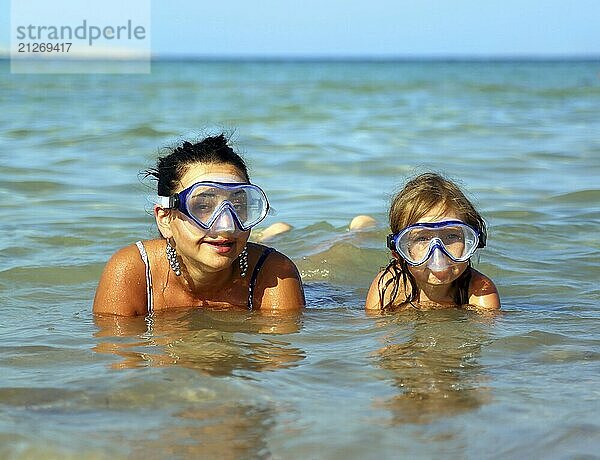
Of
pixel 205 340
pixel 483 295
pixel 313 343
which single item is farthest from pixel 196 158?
pixel 483 295

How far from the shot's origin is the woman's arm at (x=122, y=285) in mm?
4434

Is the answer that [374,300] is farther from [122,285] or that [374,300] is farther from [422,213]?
[122,285]

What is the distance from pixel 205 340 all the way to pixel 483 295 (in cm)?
→ 150

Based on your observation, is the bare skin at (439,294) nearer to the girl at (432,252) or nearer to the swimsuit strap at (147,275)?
the girl at (432,252)

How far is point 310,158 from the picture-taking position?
1151 cm

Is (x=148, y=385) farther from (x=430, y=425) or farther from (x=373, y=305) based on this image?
(x=373, y=305)

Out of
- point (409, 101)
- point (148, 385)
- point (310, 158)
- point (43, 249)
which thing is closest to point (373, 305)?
point (148, 385)

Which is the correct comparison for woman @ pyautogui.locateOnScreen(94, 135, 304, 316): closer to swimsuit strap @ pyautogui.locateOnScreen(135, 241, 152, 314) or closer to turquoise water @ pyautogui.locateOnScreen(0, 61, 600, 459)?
swimsuit strap @ pyautogui.locateOnScreen(135, 241, 152, 314)

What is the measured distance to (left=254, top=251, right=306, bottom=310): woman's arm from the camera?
4.61 meters

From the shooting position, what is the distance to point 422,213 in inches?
182

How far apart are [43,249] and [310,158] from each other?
520 cm

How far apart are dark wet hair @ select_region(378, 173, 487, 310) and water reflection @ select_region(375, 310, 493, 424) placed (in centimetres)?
17

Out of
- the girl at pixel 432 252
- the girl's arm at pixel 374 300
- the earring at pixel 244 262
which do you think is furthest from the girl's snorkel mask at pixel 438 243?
the earring at pixel 244 262

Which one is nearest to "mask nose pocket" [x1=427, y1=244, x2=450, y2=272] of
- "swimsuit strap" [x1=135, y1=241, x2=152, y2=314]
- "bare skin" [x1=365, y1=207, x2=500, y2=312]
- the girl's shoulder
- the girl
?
the girl
